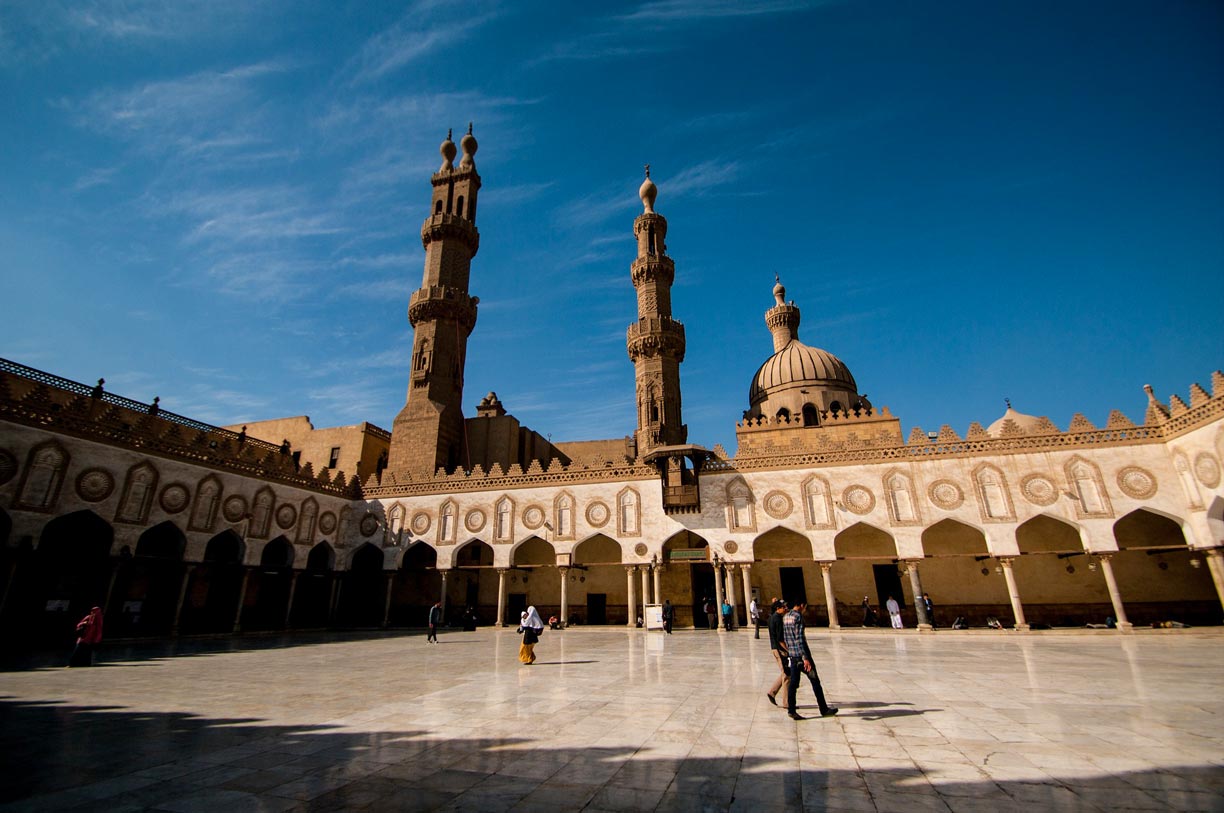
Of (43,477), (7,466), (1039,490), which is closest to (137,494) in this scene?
(43,477)

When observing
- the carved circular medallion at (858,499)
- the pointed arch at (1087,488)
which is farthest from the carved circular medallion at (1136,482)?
the carved circular medallion at (858,499)

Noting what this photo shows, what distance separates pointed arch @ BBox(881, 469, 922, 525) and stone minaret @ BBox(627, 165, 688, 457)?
985 centimetres

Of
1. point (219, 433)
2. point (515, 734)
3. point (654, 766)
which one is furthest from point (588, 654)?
point (219, 433)

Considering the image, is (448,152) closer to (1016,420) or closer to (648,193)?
(648,193)

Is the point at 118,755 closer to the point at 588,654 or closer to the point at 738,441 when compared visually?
the point at 588,654

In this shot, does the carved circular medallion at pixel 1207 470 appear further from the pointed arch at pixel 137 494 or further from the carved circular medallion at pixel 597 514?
the pointed arch at pixel 137 494

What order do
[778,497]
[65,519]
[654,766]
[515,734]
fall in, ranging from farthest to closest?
[778,497] < [65,519] < [515,734] < [654,766]

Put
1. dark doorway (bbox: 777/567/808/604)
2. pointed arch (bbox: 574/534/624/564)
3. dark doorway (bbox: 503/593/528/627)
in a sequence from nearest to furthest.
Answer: dark doorway (bbox: 777/567/808/604) → pointed arch (bbox: 574/534/624/564) → dark doorway (bbox: 503/593/528/627)

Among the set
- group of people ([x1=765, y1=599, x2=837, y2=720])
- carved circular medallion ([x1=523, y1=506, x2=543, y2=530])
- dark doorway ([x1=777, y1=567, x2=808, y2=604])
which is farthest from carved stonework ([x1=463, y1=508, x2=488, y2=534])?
group of people ([x1=765, y1=599, x2=837, y2=720])

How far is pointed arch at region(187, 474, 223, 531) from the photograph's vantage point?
21.1 m

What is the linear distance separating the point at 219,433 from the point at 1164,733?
32.3m

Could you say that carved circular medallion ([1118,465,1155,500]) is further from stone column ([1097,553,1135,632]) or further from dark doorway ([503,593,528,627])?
dark doorway ([503,593,528,627])

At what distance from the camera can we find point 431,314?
32.5m

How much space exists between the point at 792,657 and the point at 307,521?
82.2ft
